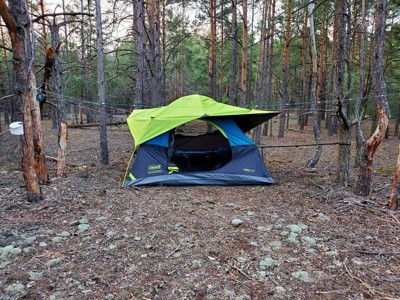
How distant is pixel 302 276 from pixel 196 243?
3.61 ft

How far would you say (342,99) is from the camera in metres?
4.50

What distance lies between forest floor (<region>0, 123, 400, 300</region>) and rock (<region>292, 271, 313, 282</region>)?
1 cm

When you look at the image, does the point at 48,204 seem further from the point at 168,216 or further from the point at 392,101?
the point at 392,101

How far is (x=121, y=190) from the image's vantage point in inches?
192

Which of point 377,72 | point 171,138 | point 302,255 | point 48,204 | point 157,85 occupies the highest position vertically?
point 157,85

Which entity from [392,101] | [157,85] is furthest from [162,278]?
[392,101]

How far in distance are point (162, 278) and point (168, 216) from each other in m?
1.35

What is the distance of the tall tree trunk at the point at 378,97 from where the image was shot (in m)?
3.74

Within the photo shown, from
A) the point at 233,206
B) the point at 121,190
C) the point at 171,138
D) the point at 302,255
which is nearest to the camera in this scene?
the point at 302,255

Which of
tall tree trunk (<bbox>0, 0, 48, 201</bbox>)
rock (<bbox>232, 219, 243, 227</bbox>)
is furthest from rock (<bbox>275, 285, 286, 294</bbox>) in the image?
tall tree trunk (<bbox>0, 0, 48, 201</bbox>)

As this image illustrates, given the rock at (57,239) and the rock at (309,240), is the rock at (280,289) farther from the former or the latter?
the rock at (57,239)

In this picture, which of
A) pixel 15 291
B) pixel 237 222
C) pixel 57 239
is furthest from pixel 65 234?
pixel 237 222

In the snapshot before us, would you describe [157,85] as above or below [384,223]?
above

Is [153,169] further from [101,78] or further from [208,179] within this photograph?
[101,78]
